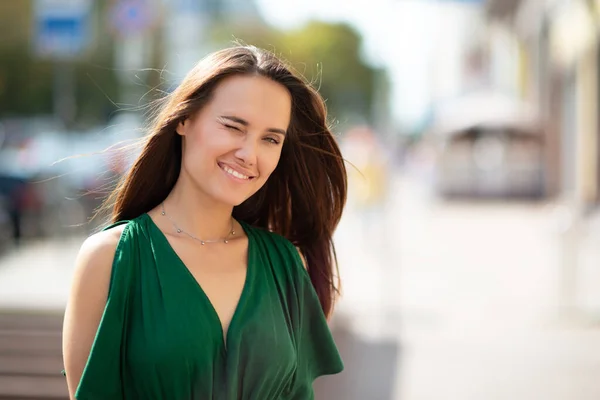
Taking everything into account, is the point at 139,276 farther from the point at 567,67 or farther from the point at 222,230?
the point at 567,67

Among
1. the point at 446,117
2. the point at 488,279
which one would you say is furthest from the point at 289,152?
the point at 446,117

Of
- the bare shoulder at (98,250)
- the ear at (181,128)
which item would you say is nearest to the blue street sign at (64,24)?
the ear at (181,128)

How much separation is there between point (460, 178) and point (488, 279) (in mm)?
16023

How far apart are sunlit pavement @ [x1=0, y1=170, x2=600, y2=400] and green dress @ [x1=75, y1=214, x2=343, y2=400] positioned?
2794 millimetres

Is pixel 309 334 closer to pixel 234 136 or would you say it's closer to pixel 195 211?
pixel 195 211

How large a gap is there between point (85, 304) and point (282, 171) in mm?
769

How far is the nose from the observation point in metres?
2.11

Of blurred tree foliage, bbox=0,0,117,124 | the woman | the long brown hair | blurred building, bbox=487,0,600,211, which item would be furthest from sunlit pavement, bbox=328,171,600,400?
blurred tree foliage, bbox=0,0,117,124

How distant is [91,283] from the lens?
76.1 inches

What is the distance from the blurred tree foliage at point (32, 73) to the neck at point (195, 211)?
110 feet

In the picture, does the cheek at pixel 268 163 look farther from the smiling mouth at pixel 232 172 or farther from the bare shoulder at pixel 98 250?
the bare shoulder at pixel 98 250

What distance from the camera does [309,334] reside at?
7.62 ft

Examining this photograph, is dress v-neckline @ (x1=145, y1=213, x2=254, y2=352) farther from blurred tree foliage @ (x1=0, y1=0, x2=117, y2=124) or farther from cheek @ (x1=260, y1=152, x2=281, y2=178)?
blurred tree foliage @ (x1=0, y1=0, x2=117, y2=124)

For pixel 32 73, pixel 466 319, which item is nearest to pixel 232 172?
pixel 466 319
